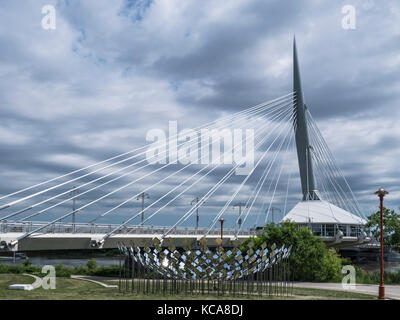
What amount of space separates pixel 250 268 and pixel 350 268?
18.7 metres

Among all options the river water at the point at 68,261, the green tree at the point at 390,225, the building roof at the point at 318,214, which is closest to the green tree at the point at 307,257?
the green tree at the point at 390,225

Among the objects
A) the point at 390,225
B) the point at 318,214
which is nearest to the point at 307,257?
the point at 390,225

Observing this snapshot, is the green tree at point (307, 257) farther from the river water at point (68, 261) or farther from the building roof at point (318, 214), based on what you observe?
the river water at point (68, 261)

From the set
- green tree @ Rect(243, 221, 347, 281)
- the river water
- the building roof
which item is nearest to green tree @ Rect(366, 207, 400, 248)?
green tree @ Rect(243, 221, 347, 281)

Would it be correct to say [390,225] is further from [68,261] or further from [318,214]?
[68,261]

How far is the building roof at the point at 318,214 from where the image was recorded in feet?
190

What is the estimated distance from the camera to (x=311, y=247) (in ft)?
108

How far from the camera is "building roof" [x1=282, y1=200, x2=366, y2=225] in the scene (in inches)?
2277

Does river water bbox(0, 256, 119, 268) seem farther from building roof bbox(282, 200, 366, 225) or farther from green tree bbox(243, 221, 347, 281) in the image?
green tree bbox(243, 221, 347, 281)

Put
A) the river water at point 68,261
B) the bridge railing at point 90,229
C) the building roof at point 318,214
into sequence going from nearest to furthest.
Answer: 1. the bridge railing at point 90,229
2. the building roof at point 318,214
3. the river water at point 68,261

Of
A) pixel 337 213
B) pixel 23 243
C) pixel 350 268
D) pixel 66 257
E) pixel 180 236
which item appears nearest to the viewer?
pixel 23 243
